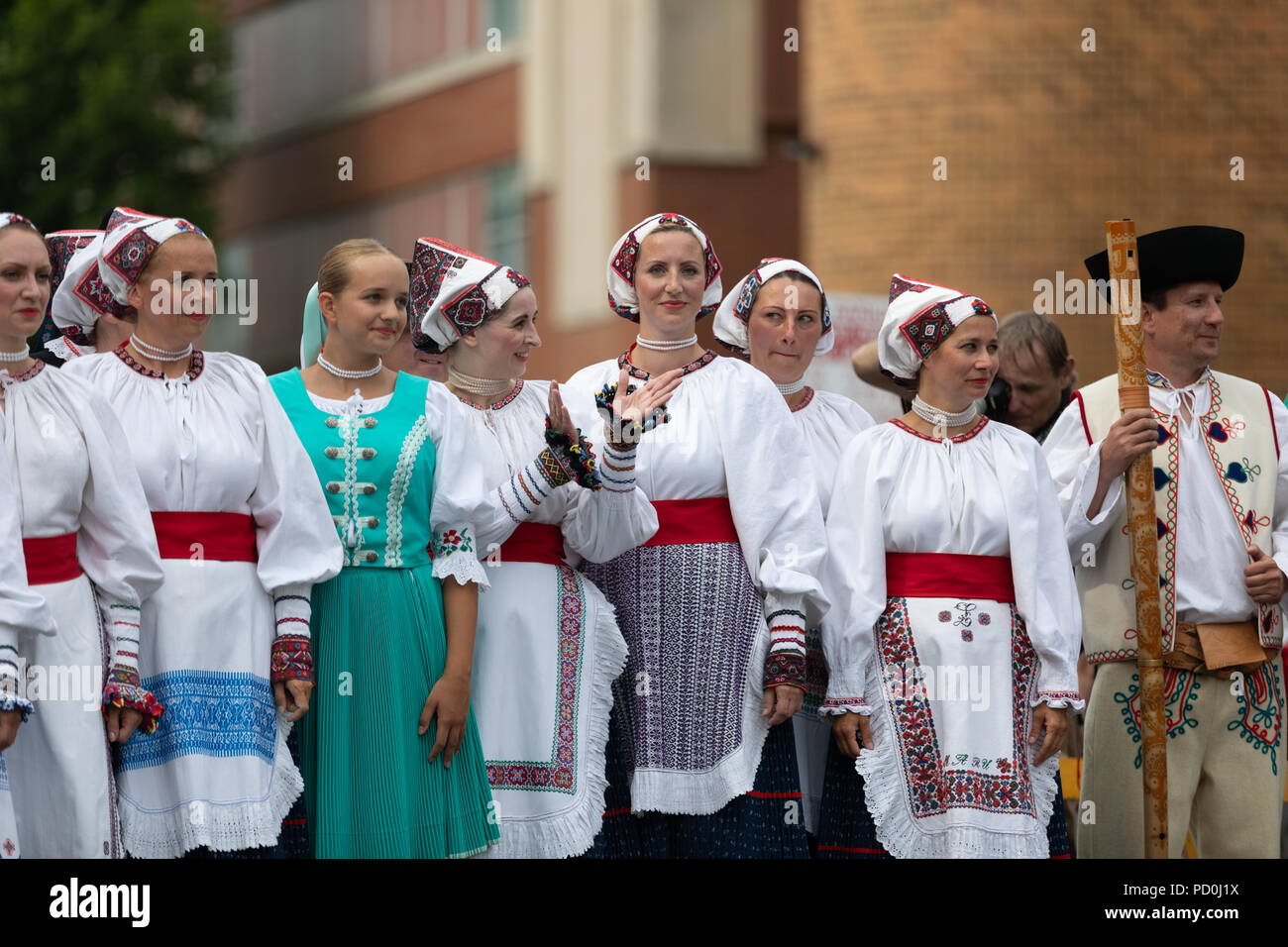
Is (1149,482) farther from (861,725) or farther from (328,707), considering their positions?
(328,707)

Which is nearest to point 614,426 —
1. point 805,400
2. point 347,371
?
point 347,371

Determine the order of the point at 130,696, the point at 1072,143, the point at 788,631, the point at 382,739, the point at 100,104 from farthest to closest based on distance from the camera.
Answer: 1. the point at 100,104
2. the point at 1072,143
3. the point at 788,631
4. the point at 382,739
5. the point at 130,696

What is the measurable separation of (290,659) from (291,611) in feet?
0.41

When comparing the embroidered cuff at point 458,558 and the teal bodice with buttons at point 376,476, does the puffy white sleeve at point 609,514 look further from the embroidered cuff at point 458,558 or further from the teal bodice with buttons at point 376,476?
the teal bodice with buttons at point 376,476

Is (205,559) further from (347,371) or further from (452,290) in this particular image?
(452,290)

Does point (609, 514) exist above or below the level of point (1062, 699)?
above

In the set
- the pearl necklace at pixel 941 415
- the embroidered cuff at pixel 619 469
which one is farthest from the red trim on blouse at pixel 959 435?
the embroidered cuff at pixel 619 469

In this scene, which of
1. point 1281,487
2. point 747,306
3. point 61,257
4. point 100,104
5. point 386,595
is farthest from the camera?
point 100,104

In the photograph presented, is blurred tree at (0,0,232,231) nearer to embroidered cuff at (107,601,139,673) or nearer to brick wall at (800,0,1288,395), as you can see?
brick wall at (800,0,1288,395)

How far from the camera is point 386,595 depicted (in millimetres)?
5273

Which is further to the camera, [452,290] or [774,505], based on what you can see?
[452,290]
